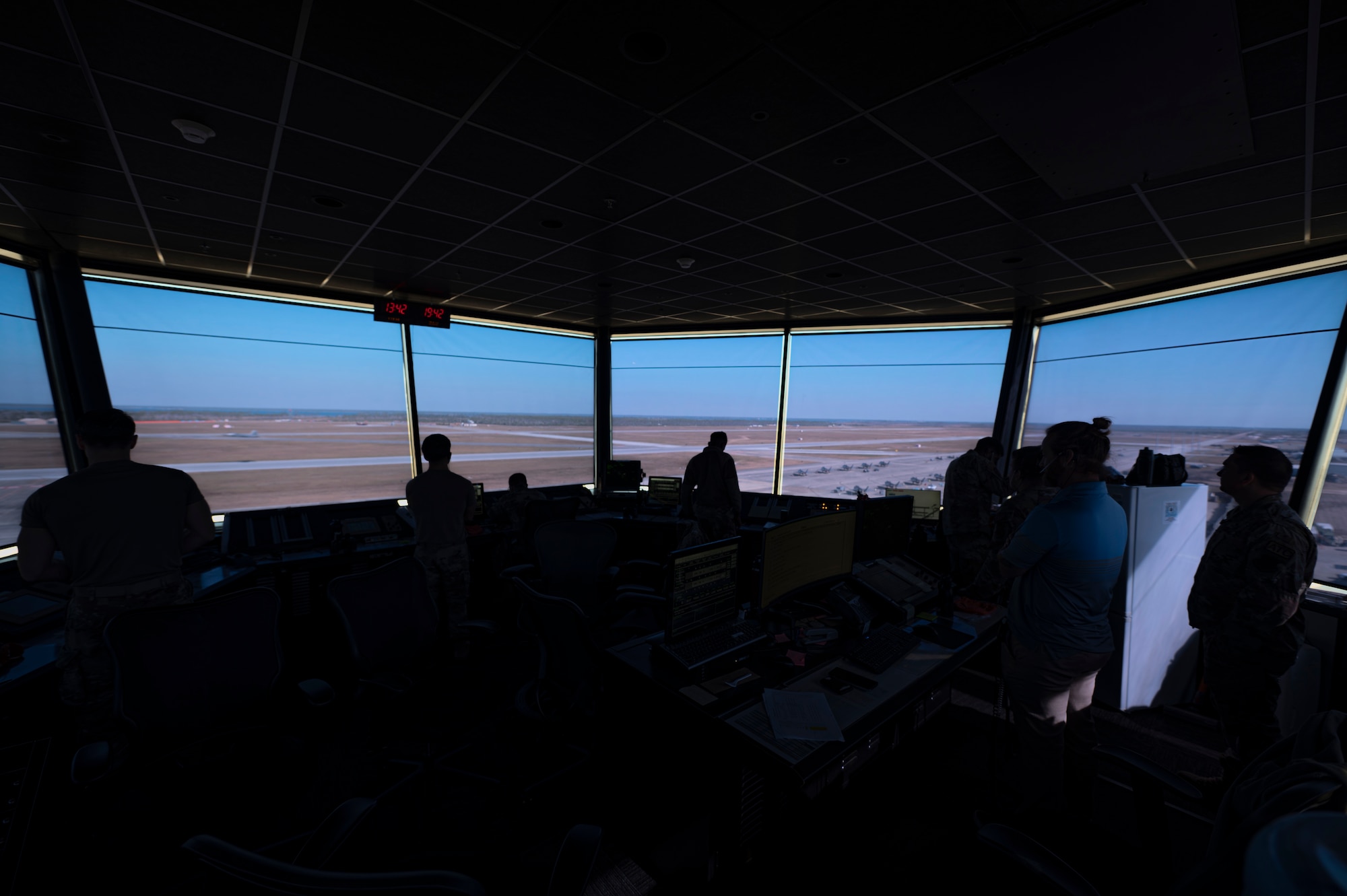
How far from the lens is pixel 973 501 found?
4406 millimetres

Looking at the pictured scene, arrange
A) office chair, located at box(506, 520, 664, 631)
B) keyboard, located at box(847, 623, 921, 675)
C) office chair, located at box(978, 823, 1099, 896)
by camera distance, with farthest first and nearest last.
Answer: office chair, located at box(506, 520, 664, 631), keyboard, located at box(847, 623, 921, 675), office chair, located at box(978, 823, 1099, 896)

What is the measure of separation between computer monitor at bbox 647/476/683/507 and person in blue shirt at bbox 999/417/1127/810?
14.0ft

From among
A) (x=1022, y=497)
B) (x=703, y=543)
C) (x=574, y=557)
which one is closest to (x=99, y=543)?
(x=574, y=557)

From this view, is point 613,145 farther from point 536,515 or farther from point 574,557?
point 536,515

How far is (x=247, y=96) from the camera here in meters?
1.99

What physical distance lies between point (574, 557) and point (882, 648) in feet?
6.85

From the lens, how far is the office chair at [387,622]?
2.28 metres

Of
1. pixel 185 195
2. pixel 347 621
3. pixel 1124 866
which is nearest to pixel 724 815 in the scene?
pixel 1124 866

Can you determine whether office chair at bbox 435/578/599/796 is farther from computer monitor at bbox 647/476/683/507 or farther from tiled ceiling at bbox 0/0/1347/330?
computer monitor at bbox 647/476/683/507

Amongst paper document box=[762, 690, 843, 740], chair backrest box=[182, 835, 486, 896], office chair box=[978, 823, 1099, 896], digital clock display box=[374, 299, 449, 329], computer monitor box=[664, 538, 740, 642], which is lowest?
office chair box=[978, 823, 1099, 896]

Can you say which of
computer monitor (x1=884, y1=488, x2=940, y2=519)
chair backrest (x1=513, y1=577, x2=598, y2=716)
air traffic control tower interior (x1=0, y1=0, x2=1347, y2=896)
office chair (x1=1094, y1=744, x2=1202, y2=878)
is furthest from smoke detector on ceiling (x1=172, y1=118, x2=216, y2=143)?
computer monitor (x1=884, y1=488, x2=940, y2=519)

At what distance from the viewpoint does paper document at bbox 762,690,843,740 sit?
1.62m

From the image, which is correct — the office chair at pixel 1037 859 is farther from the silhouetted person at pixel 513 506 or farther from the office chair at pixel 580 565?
the silhouetted person at pixel 513 506

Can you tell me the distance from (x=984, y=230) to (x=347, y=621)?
14.5 ft
